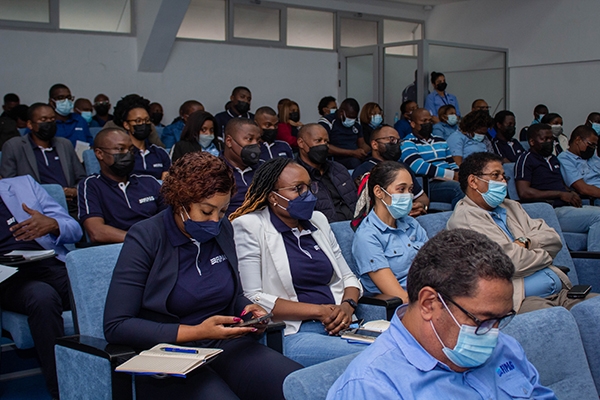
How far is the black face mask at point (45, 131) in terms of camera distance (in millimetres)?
4805

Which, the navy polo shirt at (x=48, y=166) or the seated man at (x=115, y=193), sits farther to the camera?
the navy polo shirt at (x=48, y=166)

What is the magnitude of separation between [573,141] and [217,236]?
14.6 feet

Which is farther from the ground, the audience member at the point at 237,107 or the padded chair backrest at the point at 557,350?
the audience member at the point at 237,107

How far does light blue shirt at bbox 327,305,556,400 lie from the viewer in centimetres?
126

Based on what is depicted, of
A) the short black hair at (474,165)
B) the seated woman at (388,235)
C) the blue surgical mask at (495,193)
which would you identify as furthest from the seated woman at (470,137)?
the seated woman at (388,235)

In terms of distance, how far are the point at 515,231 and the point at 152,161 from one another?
2857mm

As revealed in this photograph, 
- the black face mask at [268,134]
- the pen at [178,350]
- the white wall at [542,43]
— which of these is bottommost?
the pen at [178,350]

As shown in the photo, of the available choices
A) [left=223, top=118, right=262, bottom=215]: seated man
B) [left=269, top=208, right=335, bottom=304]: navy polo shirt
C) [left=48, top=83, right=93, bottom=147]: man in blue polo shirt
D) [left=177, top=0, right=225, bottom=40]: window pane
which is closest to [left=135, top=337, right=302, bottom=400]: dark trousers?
[left=269, top=208, right=335, bottom=304]: navy polo shirt

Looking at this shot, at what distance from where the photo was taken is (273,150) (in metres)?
5.62

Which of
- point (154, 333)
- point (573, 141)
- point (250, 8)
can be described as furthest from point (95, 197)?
point (250, 8)

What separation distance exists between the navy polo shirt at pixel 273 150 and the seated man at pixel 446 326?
167 inches

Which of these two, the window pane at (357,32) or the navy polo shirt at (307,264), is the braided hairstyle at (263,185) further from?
Result: the window pane at (357,32)

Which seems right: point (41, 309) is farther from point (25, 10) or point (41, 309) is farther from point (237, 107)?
point (25, 10)

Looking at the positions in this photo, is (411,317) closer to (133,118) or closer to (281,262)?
(281,262)
